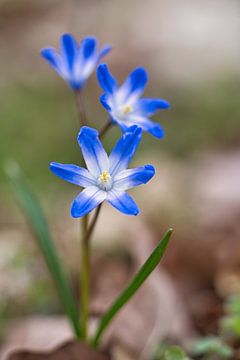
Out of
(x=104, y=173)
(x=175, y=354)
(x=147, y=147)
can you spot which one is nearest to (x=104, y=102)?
(x=104, y=173)

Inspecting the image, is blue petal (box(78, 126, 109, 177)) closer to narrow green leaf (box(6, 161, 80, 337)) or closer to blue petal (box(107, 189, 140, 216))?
blue petal (box(107, 189, 140, 216))

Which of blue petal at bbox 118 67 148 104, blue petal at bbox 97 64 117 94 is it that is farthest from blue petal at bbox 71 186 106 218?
blue petal at bbox 118 67 148 104

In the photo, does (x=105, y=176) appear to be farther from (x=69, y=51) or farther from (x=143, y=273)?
(x=69, y=51)

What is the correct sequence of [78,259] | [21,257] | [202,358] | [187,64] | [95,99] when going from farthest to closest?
[187,64] < [95,99] < [78,259] < [21,257] < [202,358]

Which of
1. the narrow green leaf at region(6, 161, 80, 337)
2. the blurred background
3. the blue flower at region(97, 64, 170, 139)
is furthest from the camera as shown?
the blurred background

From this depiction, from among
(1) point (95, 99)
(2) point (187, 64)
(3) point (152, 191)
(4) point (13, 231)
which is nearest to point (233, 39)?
(2) point (187, 64)

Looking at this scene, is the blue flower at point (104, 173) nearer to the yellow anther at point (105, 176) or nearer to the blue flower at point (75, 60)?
the yellow anther at point (105, 176)

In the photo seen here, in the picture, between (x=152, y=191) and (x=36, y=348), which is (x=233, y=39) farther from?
(x=36, y=348)
